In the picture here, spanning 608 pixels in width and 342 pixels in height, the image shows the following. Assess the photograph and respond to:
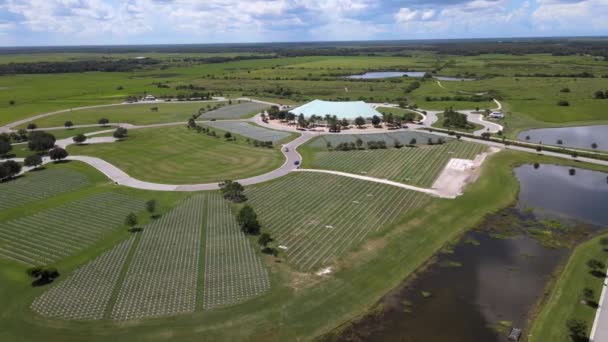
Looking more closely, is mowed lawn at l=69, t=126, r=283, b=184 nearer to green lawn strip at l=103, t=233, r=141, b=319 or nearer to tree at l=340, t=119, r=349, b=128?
green lawn strip at l=103, t=233, r=141, b=319

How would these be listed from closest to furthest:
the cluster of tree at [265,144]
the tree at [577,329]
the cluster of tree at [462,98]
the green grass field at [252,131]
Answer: the tree at [577,329] → the cluster of tree at [265,144] → the green grass field at [252,131] → the cluster of tree at [462,98]

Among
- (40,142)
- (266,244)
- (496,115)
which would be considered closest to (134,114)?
(40,142)

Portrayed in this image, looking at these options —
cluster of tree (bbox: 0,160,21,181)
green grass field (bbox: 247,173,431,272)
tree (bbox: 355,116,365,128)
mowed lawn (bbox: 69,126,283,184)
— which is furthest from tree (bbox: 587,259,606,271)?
cluster of tree (bbox: 0,160,21,181)

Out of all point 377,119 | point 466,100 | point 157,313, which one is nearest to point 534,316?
point 157,313

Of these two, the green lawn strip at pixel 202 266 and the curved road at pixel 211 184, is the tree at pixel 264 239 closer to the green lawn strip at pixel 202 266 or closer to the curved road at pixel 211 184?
the green lawn strip at pixel 202 266

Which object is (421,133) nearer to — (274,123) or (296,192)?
(274,123)

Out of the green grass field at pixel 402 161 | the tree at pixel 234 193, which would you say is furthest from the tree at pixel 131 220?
the green grass field at pixel 402 161

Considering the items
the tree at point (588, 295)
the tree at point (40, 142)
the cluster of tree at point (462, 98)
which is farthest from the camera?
the cluster of tree at point (462, 98)
